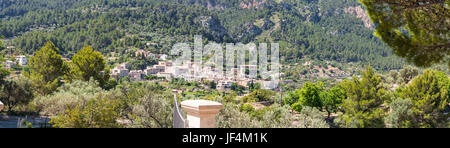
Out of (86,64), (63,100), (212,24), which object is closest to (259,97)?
(86,64)

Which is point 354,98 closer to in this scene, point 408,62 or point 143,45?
point 408,62

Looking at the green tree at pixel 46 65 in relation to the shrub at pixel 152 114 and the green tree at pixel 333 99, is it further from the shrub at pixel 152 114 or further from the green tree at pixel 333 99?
the green tree at pixel 333 99

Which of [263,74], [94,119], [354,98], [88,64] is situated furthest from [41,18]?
[94,119]

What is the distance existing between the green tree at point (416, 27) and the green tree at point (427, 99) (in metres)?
16.9

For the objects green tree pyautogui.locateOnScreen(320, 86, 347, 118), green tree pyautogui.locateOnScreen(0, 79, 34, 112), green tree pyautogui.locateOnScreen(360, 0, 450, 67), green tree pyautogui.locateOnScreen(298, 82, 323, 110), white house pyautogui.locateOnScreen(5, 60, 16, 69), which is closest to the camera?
green tree pyautogui.locateOnScreen(360, 0, 450, 67)

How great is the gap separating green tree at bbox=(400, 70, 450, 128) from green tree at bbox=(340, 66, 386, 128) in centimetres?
197

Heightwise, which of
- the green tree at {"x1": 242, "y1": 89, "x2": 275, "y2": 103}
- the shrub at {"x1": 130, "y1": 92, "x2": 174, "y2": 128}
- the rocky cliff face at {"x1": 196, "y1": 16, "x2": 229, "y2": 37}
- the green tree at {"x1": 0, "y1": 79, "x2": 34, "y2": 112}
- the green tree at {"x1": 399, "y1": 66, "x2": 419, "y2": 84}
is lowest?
the green tree at {"x1": 242, "y1": 89, "x2": 275, "y2": 103}

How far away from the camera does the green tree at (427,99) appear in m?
19.7

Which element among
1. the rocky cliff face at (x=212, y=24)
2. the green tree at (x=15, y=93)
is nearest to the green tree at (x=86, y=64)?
the green tree at (x=15, y=93)

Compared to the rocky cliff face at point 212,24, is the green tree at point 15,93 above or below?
below

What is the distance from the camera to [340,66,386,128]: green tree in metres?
19.8

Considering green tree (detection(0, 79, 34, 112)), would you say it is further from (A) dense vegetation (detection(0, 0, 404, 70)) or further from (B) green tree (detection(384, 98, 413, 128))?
(A) dense vegetation (detection(0, 0, 404, 70))

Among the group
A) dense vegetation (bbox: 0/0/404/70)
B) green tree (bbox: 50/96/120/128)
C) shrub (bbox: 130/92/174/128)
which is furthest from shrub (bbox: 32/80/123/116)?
dense vegetation (bbox: 0/0/404/70)
